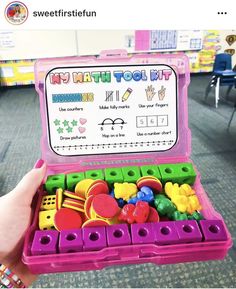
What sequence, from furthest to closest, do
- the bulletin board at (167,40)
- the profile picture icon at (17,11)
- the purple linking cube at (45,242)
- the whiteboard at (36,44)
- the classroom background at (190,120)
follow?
the bulletin board at (167,40)
the whiteboard at (36,44)
the profile picture icon at (17,11)
the classroom background at (190,120)
the purple linking cube at (45,242)

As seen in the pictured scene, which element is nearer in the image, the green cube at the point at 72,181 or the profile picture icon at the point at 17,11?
the green cube at the point at 72,181

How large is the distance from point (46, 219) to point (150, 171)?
23cm

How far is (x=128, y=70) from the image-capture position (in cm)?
53

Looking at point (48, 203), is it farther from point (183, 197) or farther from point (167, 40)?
point (167, 40)

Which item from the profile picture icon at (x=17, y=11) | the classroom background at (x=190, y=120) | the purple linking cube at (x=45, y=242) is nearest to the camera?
the purple linking cube at (x=45, y=242)

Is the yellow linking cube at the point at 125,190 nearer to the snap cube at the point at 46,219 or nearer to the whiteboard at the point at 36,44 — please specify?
the snap cube at the point at 46,219

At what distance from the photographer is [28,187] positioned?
0.52 metres

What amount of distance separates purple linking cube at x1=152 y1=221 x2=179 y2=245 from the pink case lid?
18 cm

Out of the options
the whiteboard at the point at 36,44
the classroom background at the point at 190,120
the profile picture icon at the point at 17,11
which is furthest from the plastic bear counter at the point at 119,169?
the whiteboard at the point at 36,44

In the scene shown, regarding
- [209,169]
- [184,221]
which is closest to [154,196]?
[184,221]

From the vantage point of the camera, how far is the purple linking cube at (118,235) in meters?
0.42

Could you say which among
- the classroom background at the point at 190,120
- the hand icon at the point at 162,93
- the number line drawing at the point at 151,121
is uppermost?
the hand icon at the point at 162,93

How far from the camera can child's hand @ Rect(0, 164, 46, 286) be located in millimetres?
452

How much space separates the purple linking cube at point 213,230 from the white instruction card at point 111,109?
190 millimetres
